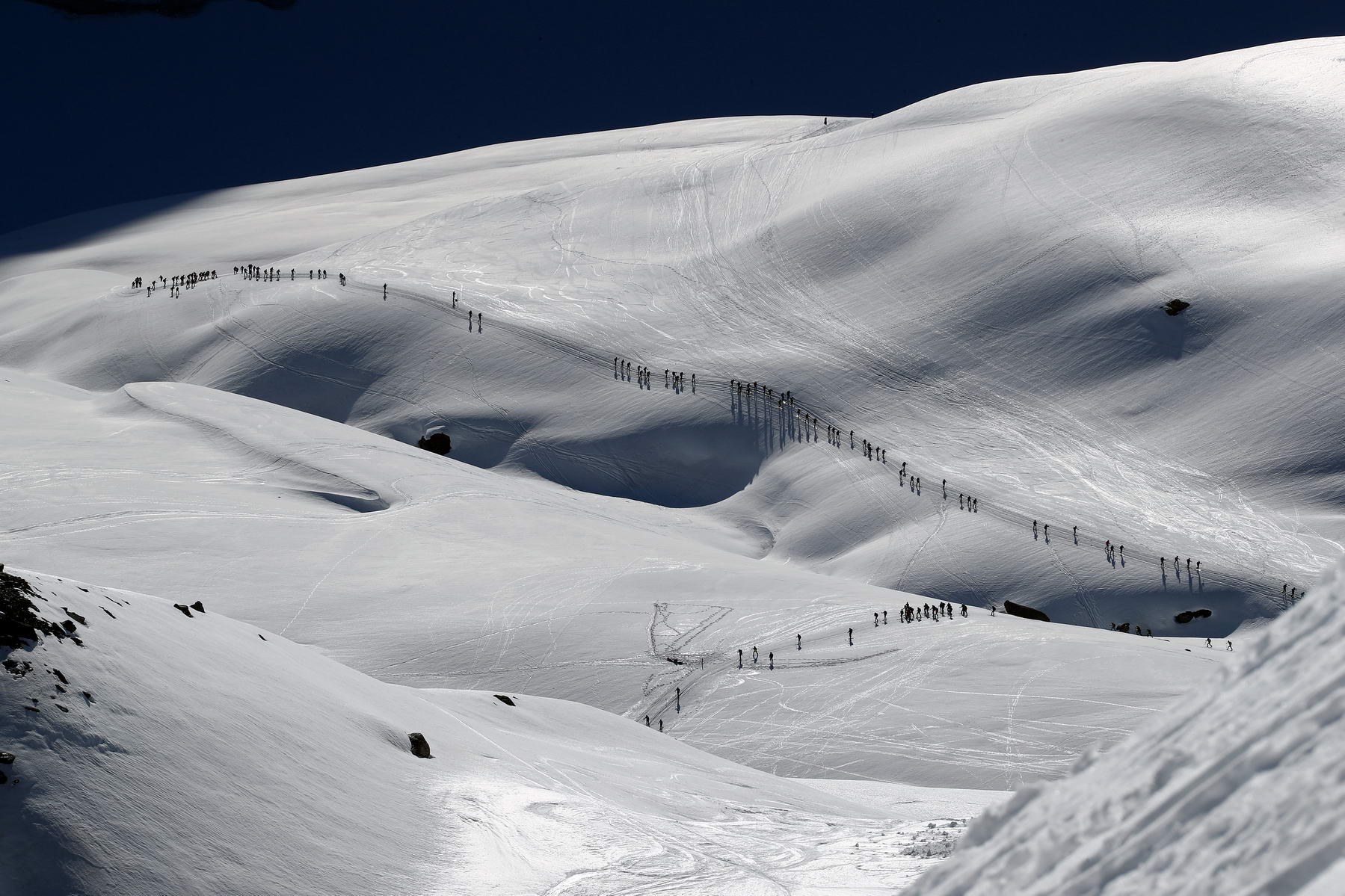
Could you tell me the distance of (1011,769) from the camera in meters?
26.5

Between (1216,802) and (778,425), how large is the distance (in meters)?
54.7

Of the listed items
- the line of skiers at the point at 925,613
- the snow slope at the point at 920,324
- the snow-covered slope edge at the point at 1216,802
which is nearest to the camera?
the snow-covered slope edge at the point at 1216,802

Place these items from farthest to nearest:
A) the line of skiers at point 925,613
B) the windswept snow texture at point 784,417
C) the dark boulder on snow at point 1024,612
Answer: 1. the dark boulder on snow at point 1024,612
2. the line of skiers at point 925,613
3. the windswept snow texture at point 784,417

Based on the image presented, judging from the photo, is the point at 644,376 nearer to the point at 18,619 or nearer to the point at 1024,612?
the point at 1024,612

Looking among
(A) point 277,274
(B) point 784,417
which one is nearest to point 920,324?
(B) point 784,417

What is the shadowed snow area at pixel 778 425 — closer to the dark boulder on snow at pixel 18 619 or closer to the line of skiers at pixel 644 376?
the line of skiers at pixel 644 376

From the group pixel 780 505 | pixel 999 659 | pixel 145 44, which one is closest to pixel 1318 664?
pixel 999 659

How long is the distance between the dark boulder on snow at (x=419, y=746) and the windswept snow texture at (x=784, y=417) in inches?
511

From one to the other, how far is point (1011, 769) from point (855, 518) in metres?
25.3

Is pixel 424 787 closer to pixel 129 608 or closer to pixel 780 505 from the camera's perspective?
pixel 129 608

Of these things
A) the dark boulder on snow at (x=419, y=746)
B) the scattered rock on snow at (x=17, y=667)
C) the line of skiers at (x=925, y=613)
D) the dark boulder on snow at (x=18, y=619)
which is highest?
the dark boulder on snow at (x=18, y=619)

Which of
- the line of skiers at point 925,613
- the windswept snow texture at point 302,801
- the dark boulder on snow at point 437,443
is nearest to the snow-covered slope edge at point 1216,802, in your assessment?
the windswept snow texture at point 302,801

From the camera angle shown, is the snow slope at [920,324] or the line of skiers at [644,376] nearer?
the snow slope at [920,324]

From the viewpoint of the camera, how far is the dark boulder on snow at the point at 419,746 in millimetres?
15859
